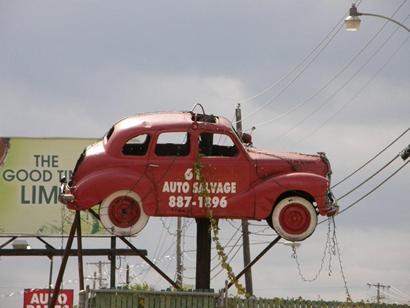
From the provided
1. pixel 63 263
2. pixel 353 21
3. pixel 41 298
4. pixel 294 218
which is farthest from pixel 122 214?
pixel 41 298

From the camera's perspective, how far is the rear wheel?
3155 centimetres

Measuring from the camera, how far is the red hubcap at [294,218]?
104ft

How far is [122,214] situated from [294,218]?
13.7 feet

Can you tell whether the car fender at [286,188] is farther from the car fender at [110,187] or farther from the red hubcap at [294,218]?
the car fender at [110,187]

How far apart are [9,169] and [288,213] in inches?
831

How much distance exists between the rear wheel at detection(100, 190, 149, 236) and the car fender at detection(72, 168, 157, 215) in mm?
126

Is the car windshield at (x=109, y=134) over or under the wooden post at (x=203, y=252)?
over

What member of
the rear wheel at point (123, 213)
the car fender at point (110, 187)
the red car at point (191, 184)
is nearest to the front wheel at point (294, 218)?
the red car at point (191, 184)

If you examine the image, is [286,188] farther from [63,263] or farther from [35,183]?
[35,183]

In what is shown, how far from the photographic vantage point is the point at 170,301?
30.4m

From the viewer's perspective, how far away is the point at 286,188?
104 feet

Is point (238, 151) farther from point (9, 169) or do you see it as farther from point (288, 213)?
point (9, 169)

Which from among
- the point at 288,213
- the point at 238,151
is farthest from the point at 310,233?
the point at 238,151

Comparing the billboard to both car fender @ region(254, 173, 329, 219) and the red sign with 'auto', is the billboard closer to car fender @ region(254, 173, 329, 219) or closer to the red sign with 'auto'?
the red sign with 'auto'
